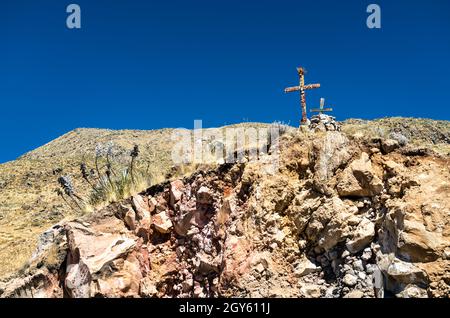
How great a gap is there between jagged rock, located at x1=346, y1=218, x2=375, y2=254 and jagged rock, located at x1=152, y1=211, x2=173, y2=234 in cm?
331

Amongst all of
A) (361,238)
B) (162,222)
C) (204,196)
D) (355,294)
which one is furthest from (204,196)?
(355,294)

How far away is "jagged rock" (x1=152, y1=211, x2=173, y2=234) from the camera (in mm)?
7898

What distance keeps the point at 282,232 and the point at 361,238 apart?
1216 mm

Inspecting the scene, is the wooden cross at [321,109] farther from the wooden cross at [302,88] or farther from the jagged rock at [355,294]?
the jagged rock at [355,294]

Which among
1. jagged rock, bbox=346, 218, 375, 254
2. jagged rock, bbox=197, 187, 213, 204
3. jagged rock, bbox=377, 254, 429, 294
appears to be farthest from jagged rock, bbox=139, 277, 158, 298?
jagged rock, bbox=377, 254, 429, 294

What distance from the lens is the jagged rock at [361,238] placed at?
6.03 metres

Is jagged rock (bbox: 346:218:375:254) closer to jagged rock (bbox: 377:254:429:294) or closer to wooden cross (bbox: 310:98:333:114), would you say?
jagged rock (bbox: 377:254:429:294)

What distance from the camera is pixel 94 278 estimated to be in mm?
7047

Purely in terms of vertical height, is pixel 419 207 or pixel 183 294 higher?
pixel 419 207

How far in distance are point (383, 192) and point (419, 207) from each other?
2.10 feet

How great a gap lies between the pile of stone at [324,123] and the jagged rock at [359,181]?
1.07 m

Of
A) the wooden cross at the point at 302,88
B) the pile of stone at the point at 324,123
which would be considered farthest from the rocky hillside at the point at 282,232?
the wooden cross at the point at 302,88
